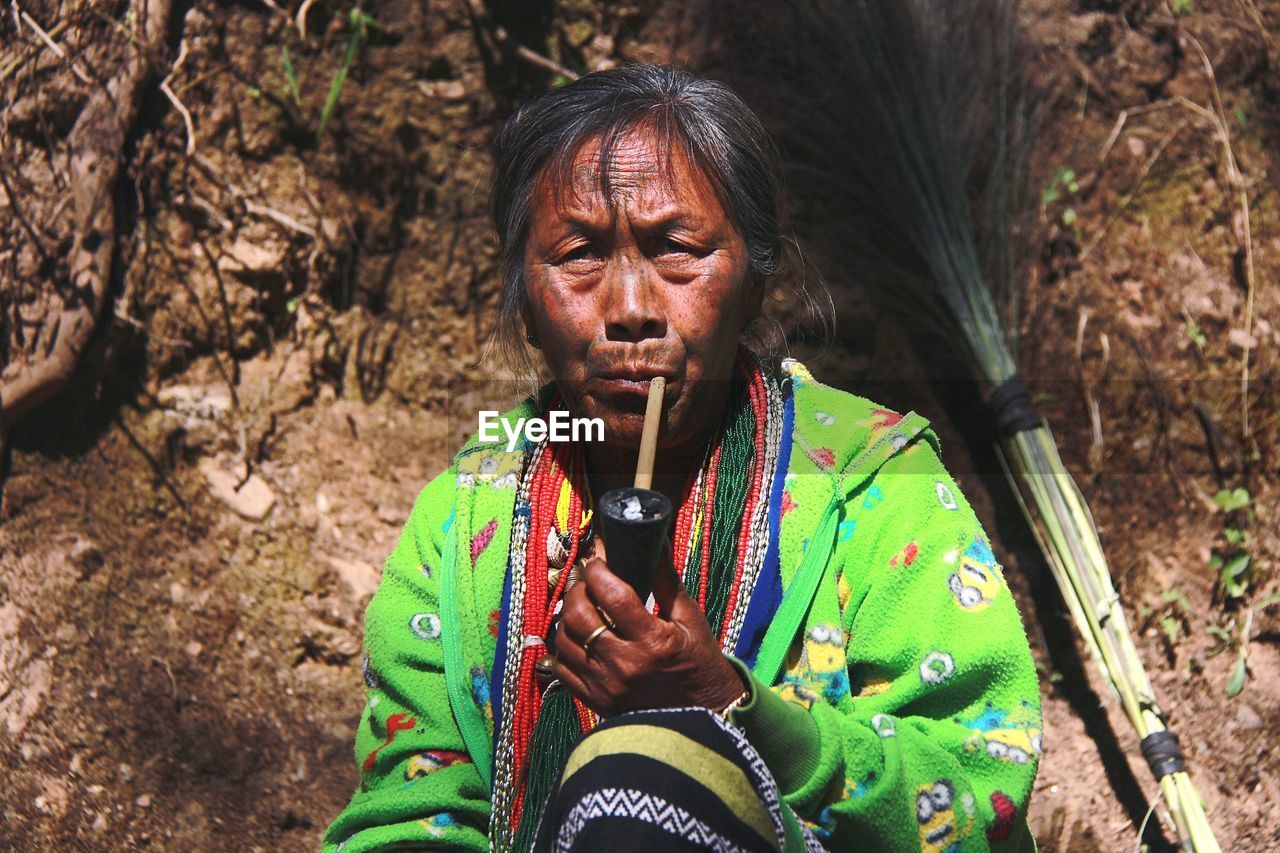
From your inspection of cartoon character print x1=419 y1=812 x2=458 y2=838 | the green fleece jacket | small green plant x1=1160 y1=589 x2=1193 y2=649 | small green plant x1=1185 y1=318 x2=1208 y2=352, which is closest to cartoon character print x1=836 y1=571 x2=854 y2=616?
the green fleece jacket

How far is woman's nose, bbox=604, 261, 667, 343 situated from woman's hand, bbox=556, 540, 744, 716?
39cm

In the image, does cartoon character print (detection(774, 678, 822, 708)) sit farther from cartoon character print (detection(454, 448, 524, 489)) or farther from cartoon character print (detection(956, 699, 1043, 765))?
cartoon character print (detection(454, 448, 524, 489))

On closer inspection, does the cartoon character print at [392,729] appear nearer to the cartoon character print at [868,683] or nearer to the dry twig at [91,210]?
the cartoon character print at [868,683]

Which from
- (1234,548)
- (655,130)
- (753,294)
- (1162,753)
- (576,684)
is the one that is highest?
(655,130)

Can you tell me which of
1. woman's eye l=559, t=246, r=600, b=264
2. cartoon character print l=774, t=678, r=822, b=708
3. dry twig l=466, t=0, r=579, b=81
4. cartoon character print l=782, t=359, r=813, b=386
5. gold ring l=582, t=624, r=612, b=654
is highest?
woman's eye l=559, t=246, r=600, b=264

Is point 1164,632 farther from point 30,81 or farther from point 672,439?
point 30,81

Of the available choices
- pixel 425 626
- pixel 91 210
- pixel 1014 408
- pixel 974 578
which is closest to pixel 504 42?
pixel 91 210

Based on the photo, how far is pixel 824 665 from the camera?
1.77m

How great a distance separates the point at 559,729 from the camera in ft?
5.95

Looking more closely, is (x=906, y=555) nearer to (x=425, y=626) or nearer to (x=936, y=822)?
(x=936, y=822)

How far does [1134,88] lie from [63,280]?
101 inches

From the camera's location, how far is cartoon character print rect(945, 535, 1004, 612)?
1.77 m

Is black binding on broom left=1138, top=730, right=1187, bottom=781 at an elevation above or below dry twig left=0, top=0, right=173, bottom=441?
below

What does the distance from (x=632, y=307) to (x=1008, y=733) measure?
726 mm
